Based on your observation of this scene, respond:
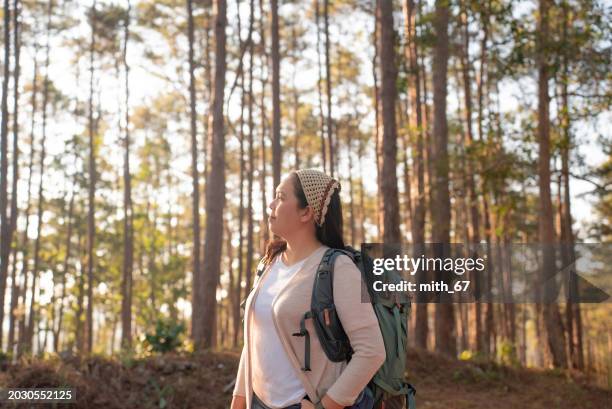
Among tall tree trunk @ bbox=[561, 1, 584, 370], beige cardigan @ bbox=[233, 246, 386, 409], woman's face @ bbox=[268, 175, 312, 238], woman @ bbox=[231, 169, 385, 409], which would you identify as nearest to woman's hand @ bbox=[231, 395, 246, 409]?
woman @ bbox=[231, 169, 385, 409]

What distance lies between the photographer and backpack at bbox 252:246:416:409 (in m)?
2.19

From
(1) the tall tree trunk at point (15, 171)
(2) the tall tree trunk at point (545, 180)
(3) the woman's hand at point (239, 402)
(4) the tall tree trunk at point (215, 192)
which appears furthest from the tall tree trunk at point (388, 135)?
(1) the tall tree trunk at point (15, 171)

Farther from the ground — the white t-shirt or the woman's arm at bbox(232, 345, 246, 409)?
the white t-shirt

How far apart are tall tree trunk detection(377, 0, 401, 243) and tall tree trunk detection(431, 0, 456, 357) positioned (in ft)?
6.59

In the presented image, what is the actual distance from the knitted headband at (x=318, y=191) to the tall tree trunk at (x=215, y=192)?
8479mm

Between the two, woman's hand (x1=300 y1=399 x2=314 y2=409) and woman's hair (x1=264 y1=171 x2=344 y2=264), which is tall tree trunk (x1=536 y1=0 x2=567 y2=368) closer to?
woman's hair (x1=264 y1=171 x2=344 y2=264)

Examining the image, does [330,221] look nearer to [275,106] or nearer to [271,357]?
[271,357]

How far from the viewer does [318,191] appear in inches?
94.6

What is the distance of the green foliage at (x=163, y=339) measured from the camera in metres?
9.09

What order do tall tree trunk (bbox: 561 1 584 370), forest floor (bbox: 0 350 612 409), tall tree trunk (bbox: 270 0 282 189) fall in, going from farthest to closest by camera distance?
tall tree trunk (bbox: 270 0 282 189)
tall tree trunk (bbox: 561 1 584 370)
forest floor (bbox: 0 350 612 409)

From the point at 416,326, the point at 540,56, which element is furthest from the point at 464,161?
the point at 416,326

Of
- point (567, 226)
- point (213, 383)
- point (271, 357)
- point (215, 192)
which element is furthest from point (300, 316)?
point (567, 226)

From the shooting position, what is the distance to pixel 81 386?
676cm

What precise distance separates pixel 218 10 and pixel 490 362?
24.3ft
